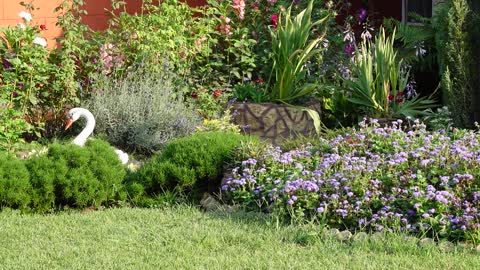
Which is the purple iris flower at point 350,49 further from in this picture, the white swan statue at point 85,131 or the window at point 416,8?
the white swan statue at point 85,131

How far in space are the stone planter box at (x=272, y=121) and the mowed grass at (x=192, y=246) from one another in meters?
2.64

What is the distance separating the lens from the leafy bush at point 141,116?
8.35 m

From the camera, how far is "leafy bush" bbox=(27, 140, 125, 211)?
6.36 meters

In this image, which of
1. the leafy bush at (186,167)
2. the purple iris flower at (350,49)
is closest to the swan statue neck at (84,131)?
the leafy bush at (186,167)

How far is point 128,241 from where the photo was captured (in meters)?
5.49

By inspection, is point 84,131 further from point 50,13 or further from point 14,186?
point 50,13

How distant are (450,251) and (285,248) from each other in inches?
39.3

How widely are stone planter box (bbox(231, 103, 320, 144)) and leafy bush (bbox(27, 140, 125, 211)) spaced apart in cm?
224

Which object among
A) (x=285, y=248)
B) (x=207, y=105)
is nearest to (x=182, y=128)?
(x=207, y=105)

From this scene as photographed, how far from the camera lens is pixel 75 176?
640cm

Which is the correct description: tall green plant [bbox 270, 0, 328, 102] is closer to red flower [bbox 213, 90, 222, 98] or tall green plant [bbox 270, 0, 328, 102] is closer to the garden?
the garden

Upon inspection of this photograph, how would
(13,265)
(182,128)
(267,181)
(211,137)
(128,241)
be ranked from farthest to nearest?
(182,128), (211,137), (267,181), (128,241), (13,265)

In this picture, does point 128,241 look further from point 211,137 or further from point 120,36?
point 120,36

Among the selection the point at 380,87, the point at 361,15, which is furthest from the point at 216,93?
the point at 361,15
